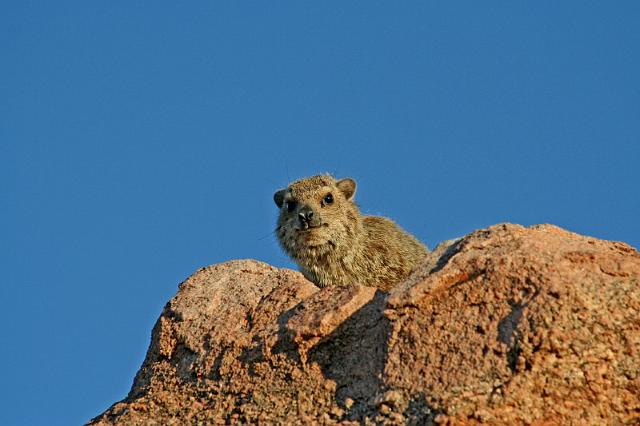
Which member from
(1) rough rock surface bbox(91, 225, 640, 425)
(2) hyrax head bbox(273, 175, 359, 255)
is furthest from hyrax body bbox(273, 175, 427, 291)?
(1) rough rock surface bbox(91, 225, 640, 425)

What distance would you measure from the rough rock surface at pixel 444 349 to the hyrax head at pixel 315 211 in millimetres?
4936

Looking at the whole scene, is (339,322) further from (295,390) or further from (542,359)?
(542,359)

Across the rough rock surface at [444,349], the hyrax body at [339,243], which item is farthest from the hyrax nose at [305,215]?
the rough rock surface at [444,349]

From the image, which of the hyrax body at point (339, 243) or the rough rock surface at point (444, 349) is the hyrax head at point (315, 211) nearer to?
the hyrax body at point (339, 243)

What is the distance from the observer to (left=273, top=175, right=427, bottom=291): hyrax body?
12.2m

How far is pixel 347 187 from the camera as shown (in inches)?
534

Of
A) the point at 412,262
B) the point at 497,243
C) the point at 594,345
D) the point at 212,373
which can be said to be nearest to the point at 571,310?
→ the point at 594,345

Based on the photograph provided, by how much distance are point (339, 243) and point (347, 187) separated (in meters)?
1.43

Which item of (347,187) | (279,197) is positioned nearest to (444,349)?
(347,187)

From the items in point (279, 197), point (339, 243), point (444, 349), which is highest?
point (279, 197)

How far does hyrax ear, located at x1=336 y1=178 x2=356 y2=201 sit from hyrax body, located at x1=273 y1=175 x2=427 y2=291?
340 millimetres

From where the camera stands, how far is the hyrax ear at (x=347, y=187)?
44.3 feet

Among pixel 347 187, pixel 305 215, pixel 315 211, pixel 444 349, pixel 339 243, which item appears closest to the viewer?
pixel 444 349

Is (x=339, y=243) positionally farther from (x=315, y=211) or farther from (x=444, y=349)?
(x=444, y=349)
